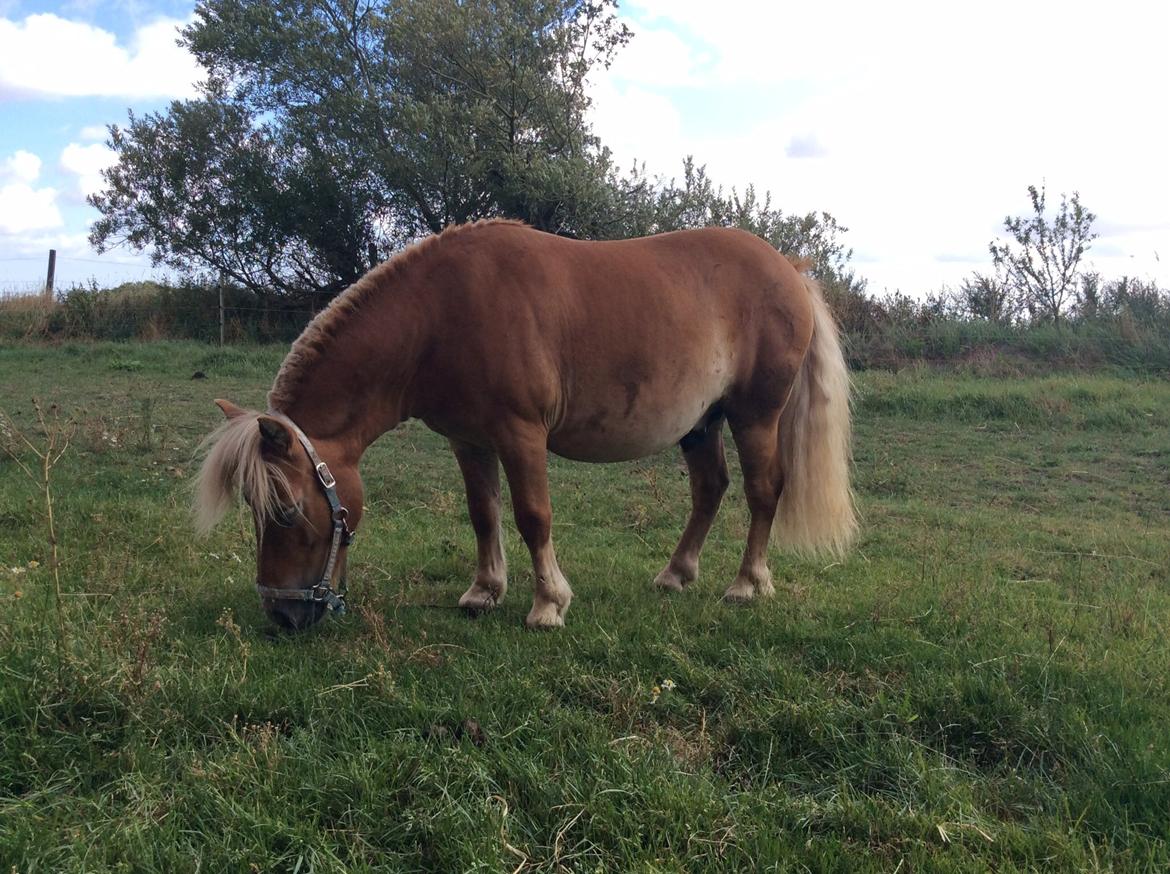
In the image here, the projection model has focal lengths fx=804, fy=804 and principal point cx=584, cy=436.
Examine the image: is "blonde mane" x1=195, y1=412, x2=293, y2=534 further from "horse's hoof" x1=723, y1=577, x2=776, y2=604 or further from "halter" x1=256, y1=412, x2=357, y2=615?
"horse's hoof" x1=723, y1=577, x2=776, y2=604

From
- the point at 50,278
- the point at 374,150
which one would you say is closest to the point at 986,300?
the point at 374,150

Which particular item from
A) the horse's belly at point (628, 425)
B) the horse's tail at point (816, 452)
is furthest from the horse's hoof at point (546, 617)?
the horse's tail at point (816, 452)

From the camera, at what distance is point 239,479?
320 centimetres

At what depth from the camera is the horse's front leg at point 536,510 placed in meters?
3.72

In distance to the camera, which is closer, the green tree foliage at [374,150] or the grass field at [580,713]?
the grass field at [580,713]

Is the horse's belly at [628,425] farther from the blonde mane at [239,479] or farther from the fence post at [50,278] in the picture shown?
the fence post at [50,278]

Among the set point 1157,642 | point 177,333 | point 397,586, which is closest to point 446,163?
point 177,333

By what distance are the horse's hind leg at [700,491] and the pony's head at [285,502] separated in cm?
192

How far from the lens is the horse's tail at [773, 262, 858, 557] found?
15.4 feet

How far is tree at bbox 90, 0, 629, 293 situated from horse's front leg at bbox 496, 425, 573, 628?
46.4ft

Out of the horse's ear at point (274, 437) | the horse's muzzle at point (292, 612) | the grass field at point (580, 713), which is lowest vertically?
the grass field at point (580, 713)

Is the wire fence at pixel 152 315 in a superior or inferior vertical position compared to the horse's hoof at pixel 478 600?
superior

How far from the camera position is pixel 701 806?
2268 millimetres

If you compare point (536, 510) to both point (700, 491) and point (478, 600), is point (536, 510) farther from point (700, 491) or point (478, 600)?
point (700, 491)
